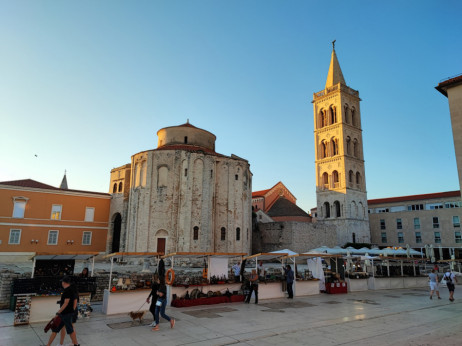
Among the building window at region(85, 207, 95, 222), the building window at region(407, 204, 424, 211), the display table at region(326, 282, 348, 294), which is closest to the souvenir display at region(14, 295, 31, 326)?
the display table at region(326, 282, 348, 294)

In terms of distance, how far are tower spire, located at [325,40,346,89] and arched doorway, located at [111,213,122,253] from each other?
3979 cm

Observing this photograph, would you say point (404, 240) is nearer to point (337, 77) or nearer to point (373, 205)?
point (373, 205)

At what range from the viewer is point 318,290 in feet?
55.1

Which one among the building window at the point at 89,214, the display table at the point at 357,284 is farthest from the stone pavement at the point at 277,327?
the building window at the point at 89,214

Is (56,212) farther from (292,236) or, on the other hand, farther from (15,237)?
(292,236)

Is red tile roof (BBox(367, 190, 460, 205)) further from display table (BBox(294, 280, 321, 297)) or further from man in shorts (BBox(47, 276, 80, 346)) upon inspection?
man in shorts (BBox(47, 276, 80, 346))

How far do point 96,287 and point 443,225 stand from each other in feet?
173

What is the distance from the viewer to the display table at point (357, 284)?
18006mm

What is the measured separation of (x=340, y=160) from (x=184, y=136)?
2562cm

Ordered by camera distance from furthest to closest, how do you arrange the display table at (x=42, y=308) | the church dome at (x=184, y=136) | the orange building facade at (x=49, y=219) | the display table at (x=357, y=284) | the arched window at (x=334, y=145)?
the arched window at (x=334, y=145)
the church dome at (x=184, y=136)
the orange building facade at (x=49, y=219)
the display table at (x=357, y=284)
the display table at (x=42, y=308)

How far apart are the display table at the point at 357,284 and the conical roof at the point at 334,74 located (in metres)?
42.9

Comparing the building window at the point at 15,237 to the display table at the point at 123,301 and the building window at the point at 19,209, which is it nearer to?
the building window at the point at 19,209

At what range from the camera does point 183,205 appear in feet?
108

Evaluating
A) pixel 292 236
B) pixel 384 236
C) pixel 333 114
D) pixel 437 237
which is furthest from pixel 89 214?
pixel 437 237
